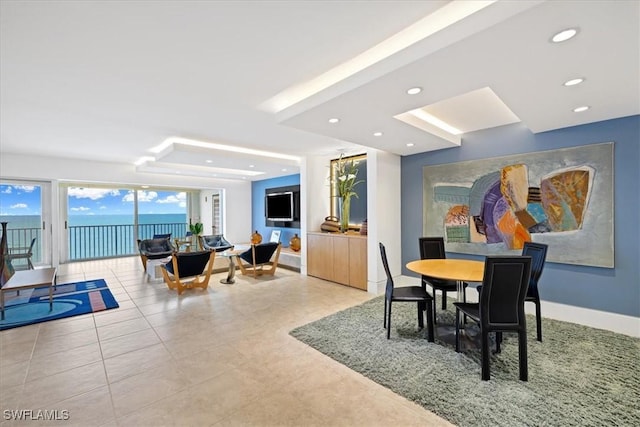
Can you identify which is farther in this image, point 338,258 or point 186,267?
point 338,258

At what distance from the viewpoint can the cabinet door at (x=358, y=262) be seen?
15.9ft

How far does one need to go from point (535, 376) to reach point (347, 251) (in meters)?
3.17

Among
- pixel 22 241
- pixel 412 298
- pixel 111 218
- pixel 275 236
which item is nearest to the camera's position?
pixel 412 298

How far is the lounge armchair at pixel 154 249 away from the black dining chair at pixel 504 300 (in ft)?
20.2

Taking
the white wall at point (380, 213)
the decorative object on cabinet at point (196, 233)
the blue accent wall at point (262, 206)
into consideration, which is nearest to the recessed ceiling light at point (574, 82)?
the white wall at point (380, 213)

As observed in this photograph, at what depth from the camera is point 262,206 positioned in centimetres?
906

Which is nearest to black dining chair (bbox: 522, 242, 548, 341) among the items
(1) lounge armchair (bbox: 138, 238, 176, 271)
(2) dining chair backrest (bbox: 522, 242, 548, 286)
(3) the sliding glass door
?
(2) dining chair backrest (bbox: 522, 242, 548, 286)

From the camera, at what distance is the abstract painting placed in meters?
3.25

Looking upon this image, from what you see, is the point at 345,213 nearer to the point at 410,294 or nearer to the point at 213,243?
the point at 410,294

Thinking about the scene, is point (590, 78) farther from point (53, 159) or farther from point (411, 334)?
point (53, 159)

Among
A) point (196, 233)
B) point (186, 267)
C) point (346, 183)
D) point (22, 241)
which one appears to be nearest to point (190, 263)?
point (186, 267)

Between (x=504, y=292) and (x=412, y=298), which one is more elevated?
(x=504, y=292)

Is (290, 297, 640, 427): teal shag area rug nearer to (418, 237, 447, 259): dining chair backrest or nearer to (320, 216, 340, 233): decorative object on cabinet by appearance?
(418, 237, 447, 259): dining chair backrest

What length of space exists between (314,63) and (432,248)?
2.90 metres
